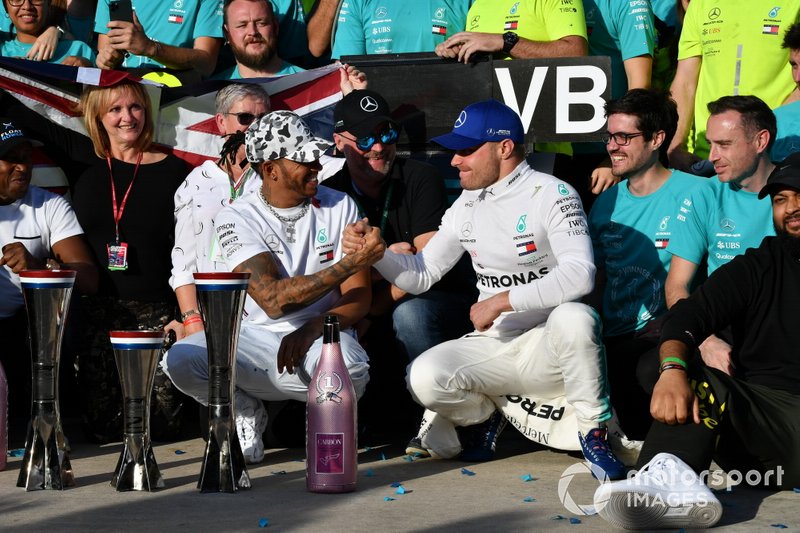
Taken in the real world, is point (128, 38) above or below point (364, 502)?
above

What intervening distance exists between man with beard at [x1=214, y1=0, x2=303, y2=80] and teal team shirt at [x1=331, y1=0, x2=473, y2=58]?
19.3 inches

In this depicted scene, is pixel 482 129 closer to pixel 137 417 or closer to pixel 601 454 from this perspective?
pixel 601 454

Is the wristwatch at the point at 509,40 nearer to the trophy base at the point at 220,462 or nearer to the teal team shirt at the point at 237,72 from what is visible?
the teal team shirt at the point at 237,72

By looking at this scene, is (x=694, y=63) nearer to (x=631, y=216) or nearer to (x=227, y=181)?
(x=631, y=216)

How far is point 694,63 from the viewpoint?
7395 millimetres

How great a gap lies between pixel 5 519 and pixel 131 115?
305cm

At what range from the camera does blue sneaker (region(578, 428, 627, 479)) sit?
5.10 meters

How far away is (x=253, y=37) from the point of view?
25.3ft

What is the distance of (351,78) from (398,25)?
1185 mm

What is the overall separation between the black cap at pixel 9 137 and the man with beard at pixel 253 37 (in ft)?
6.52

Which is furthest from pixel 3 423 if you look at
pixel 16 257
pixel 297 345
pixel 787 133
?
pixel 787 133

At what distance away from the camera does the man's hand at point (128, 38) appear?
7.54 metres

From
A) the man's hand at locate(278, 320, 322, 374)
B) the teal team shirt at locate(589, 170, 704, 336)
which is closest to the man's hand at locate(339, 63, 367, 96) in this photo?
the teal team shirt at locate(589, 170, 704, 336)

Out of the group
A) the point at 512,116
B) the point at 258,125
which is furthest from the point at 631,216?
the point at 258,125
